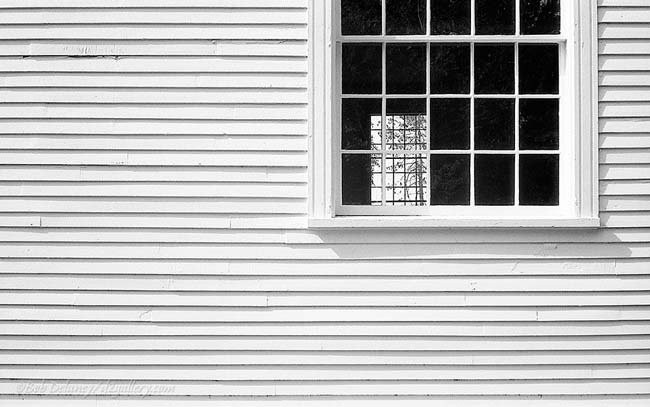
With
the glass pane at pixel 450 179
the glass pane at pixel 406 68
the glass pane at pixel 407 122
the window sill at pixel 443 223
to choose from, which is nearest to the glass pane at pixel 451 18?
the glass pane at pixel 406 68

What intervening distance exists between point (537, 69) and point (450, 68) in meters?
0.55

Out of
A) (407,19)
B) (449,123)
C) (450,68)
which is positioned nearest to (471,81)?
(450,68)

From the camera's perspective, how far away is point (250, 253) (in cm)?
493

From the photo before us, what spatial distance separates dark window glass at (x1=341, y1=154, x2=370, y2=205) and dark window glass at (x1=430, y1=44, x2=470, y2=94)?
64 cm

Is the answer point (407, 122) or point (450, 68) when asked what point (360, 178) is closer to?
point (407, 122)

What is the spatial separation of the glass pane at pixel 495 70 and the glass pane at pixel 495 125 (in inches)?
3.5

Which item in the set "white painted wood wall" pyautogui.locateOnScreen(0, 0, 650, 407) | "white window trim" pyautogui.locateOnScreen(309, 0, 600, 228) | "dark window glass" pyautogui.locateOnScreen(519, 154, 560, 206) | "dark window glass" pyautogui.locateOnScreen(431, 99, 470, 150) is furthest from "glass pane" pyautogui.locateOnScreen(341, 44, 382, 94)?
"dark window glass" pyautogui.locateOnScreen(519, 154, 560, 206)

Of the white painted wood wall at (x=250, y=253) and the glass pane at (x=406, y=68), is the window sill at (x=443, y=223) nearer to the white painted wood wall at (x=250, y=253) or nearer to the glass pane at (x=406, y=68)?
the white painted wood wall at (x=250, y=253)

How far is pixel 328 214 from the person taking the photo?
4883 mm

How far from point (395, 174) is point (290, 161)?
0.68m
